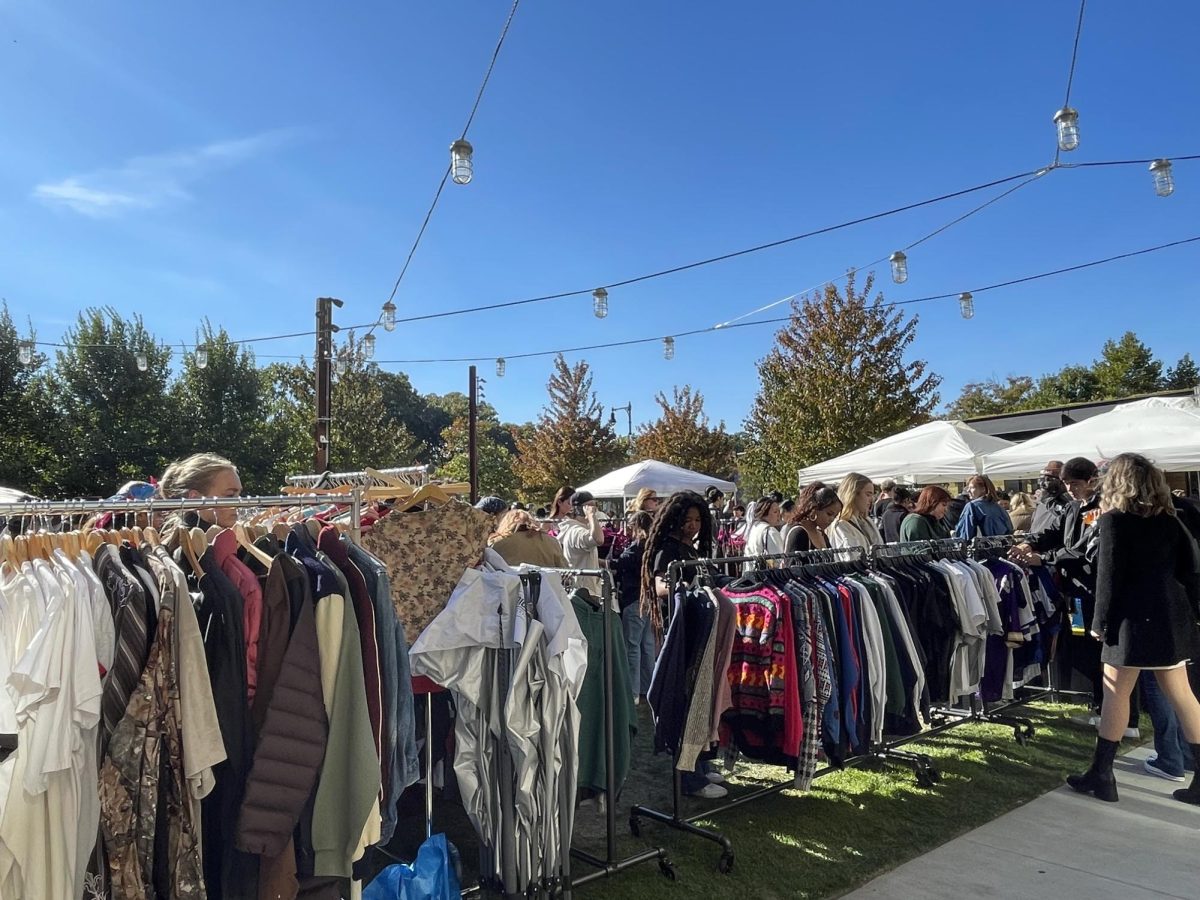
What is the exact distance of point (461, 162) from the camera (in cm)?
641

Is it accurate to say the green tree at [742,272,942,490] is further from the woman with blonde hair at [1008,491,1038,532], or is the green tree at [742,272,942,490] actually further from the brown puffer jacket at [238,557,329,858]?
the brown puffer jacket at [238,557,329,858]

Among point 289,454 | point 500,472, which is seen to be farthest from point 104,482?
point 500,472

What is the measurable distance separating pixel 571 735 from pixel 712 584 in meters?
1.27

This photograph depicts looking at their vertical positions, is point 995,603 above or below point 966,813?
above

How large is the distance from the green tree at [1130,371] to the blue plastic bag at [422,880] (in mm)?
37763

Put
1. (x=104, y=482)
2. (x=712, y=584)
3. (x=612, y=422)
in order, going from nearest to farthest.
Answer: (x=712, y=584)
(x=104, y=482)
(x=612, y=422)

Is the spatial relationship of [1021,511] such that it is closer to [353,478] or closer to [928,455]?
[928,455]

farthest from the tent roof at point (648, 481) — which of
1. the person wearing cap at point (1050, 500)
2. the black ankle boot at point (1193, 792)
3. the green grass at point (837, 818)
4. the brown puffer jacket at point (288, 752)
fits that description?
the brown puffer jacket at point (288, 752)

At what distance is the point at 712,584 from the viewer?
4.00m

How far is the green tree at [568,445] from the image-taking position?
27156 mm

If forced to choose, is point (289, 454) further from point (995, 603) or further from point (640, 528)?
point (995, 603)

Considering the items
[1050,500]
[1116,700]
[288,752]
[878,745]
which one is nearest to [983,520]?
[1050,500]

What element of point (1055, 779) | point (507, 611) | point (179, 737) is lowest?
point (1055, 779)

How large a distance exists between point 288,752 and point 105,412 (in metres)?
20.5
